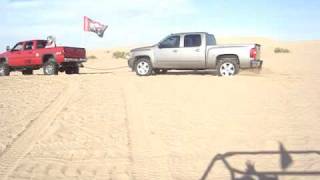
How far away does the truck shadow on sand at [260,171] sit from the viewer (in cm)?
809

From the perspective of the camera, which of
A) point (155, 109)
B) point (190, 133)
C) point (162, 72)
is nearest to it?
point (190, 133)

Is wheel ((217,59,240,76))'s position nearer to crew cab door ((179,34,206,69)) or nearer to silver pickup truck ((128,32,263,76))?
silver pickup truck ((128,32,263,76))

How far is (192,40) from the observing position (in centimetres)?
1884

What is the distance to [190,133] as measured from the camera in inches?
418

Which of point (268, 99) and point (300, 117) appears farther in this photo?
point (268, 99)

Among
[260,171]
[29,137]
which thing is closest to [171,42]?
[29,137]

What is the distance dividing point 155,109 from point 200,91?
7.71 feet

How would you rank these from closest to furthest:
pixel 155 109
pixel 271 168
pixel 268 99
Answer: pixel 271 168
pixel 155 109
pixel 268 99

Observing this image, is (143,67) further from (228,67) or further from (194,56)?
(228,67)

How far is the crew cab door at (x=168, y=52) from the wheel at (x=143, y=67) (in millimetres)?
357

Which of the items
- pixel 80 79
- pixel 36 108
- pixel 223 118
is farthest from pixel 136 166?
pixel 80 79

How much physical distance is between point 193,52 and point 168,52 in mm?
948

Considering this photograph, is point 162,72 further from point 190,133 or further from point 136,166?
point 136,166

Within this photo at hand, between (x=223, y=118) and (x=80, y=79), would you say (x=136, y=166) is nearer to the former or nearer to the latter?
(x=223, y=118)
